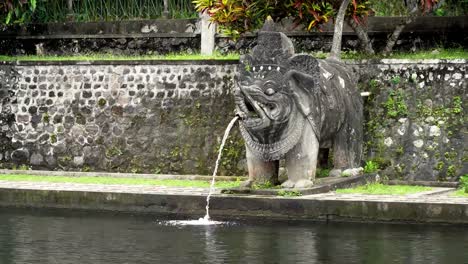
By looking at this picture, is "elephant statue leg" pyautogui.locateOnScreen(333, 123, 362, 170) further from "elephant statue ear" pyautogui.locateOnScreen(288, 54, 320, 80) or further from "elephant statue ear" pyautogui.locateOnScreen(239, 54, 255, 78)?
"elephant statue ear" pyautogui.locateOnScreen(239, 54, 255, 78)

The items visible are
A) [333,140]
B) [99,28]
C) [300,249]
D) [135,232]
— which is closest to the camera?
[300,249]

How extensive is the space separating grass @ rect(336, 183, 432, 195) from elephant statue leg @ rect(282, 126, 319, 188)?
0.47 metres

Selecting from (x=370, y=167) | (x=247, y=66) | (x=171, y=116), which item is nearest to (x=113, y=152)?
(x=171, y=116)

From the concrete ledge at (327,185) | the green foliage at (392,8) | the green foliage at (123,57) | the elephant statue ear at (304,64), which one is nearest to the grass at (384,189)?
the concrete ledge at (327,185)

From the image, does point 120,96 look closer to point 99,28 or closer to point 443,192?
point 99,28

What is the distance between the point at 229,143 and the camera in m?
19.4

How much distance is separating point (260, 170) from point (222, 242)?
2968 millimetres

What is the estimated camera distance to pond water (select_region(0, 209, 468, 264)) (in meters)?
13.0

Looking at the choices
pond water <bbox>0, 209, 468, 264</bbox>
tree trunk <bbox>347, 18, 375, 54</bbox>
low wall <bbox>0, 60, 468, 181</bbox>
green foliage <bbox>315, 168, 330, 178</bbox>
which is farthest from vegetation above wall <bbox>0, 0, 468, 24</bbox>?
pond water <bbox>0, 209, 468, 264</bbox>

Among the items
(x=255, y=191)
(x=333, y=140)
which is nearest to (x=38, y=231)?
(x=255, y=191)

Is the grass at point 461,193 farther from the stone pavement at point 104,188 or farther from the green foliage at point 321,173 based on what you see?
the stone pavement at point 104,188

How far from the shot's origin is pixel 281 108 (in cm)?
1628

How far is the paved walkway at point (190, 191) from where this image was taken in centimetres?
1566

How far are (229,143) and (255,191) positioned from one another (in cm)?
309
